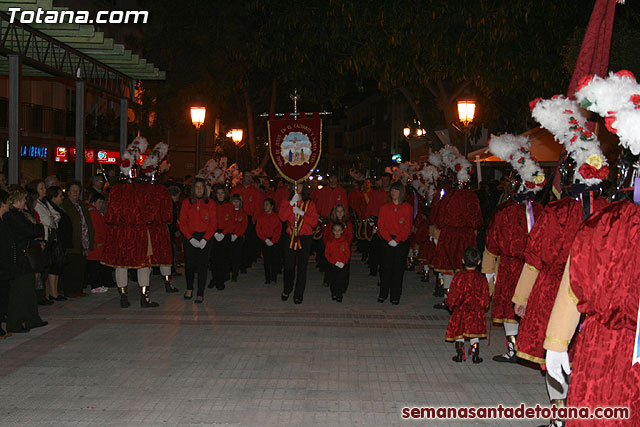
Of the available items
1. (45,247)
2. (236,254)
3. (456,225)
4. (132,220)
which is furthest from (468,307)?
(236,254)

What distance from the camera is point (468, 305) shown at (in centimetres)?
778

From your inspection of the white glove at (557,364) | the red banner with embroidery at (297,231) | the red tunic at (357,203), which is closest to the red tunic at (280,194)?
the red tunic at (357,203)

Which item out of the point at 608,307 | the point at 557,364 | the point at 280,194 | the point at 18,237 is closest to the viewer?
the point at 608,307

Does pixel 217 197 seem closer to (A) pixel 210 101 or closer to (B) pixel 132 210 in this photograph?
(B) pixel 132 210

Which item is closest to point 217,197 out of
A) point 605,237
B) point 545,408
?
point 545,408

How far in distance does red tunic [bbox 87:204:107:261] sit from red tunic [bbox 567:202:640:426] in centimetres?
1012

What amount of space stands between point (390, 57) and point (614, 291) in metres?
14.6

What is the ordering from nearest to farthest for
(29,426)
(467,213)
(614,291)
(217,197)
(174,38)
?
(614,291), (29,426), (467,213), (217,197), (174,38)

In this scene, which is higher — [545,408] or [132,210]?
[132,210]

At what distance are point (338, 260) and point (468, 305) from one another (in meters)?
4.27

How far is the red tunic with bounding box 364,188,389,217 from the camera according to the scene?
16.2 metres

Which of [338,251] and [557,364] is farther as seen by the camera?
[338,251]

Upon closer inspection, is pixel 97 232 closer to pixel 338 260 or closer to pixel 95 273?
pixel 95 273

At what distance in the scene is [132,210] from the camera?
10688 millimetres
